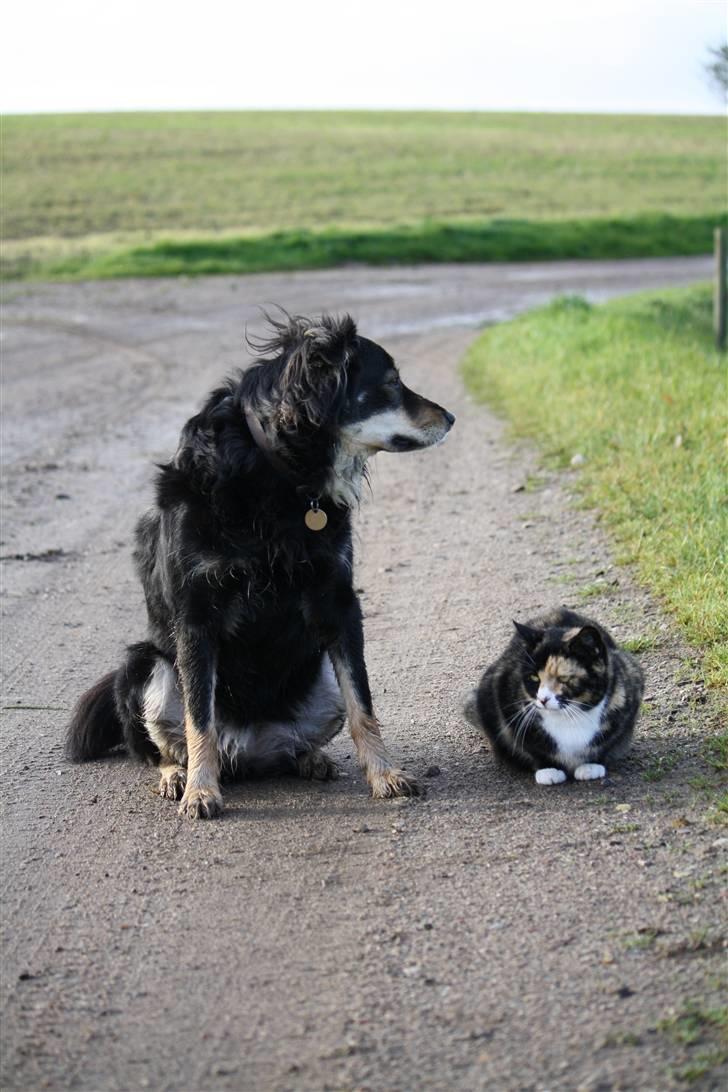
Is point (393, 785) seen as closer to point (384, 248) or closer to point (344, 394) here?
point (344, 394)

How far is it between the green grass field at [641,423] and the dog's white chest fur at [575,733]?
3.09ft

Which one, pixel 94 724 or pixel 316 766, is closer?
pixel 316 766

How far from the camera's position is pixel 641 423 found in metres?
10.9

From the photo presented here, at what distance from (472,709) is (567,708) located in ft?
1.92

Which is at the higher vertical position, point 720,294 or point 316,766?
point 316,766

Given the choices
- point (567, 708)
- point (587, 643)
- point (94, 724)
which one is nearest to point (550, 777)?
point (567, 708)

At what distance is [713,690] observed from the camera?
6.00m

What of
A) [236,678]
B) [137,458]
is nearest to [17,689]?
[236,678]

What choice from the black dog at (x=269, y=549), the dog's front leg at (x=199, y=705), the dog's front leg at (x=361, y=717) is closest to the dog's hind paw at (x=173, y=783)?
the black dog at (x=269, y=549)

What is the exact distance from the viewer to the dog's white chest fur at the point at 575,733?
210 inches

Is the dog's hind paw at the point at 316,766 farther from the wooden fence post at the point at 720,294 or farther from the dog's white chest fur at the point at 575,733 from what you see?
the wooden fence post at the point at 720,294

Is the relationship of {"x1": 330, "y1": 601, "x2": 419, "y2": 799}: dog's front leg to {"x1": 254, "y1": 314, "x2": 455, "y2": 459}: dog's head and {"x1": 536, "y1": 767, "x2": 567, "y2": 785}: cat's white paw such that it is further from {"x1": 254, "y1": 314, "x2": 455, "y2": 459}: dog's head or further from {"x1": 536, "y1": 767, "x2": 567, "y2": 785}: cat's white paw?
{"x1": 254, "y1": 314, "x2": 455, "y2": 459}: dog's head

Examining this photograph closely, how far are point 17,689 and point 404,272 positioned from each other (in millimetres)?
23795

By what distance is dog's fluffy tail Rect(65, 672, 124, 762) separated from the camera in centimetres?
577
